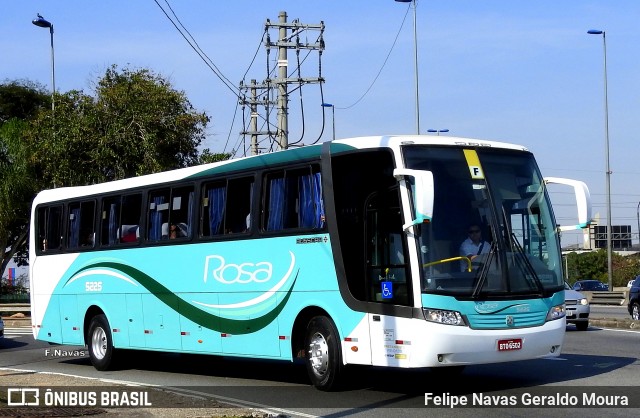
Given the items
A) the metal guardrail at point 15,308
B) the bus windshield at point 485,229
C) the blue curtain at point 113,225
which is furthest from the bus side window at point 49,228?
the metal guardrail at point 15,308

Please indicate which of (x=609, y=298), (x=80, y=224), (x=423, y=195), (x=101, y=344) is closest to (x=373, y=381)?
(x=423, y=195)

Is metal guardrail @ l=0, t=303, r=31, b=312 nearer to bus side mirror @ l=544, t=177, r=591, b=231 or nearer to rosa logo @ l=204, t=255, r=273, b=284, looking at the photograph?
rosa logo @ l=204, t=255, r=273, b=284

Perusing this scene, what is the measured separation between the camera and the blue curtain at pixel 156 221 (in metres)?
18.0

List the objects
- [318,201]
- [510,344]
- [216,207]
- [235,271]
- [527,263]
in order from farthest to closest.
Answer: [216,207] < [235,271] < [318,201] < [527,263] < [510,344]

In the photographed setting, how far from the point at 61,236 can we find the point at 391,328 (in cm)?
1028

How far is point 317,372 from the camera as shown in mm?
14094

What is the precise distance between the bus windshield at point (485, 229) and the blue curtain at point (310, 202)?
1642 mm

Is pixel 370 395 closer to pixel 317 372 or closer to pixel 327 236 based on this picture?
pixel 317 372

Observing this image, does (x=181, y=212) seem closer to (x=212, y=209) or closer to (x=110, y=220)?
(x=212, y=209)

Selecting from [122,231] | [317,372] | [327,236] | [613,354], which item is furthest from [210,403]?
[613,354]

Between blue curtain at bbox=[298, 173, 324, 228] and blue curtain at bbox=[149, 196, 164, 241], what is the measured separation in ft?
13.7

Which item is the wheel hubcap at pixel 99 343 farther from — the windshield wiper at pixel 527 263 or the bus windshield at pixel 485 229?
the windshield wiper at pixel 527 263

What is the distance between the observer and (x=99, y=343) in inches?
775

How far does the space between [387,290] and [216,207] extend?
14.4 ft
